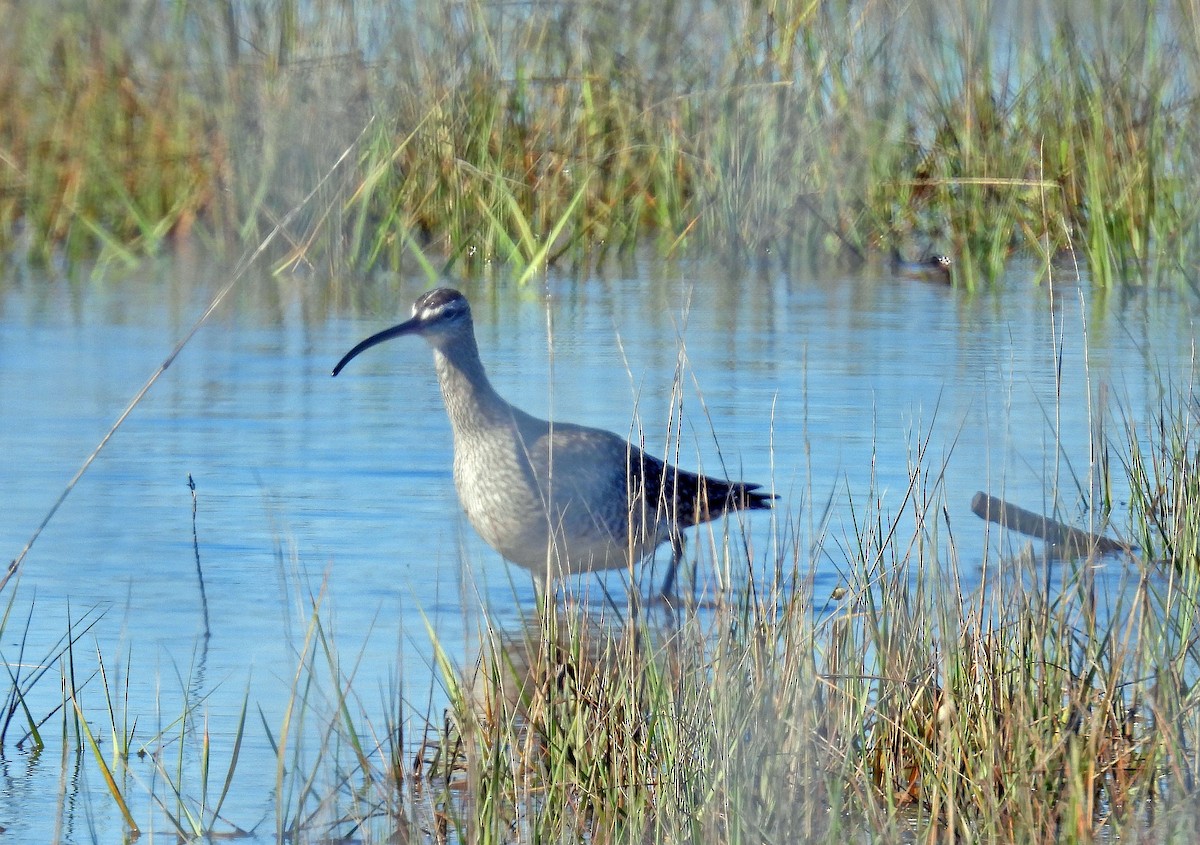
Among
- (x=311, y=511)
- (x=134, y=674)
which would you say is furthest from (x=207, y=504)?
(x=134, y=674)

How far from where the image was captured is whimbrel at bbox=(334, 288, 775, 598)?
511 centimetres

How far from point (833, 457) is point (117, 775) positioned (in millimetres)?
3270

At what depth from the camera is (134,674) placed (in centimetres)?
448

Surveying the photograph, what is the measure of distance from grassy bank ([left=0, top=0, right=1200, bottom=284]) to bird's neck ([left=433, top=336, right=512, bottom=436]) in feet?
13.0

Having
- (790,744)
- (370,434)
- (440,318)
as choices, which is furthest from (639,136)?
(790,744)

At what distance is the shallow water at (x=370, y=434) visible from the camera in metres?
4.30

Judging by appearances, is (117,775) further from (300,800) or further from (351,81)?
(351,81)

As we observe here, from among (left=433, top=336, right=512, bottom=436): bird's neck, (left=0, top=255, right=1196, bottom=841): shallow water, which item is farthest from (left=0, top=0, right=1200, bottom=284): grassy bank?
(left=433, top=336, right=512, bottom=436): bird's neck

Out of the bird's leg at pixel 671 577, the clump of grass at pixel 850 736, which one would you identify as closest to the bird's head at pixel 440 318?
the bird's leg at pixel 671 577

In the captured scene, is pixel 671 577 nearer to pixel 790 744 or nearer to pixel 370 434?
pixel 370 434

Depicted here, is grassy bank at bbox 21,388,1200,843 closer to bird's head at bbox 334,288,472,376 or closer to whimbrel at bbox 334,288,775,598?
whimbrel at bbox 334,288,775,598

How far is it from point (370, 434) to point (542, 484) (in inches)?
81.0

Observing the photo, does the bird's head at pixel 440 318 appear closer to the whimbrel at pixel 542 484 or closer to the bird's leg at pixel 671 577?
the whimbrel at pixel 542 484

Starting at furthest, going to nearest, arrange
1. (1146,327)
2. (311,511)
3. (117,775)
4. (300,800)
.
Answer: (1146,327) → (311,511) → (117,775) → (300,800)
